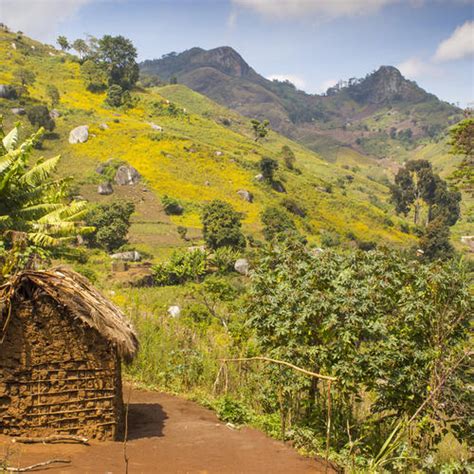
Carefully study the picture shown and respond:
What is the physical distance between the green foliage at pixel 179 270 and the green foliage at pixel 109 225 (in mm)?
5336

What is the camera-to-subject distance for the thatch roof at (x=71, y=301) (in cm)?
573

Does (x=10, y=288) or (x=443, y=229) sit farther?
(x=443, y=229)

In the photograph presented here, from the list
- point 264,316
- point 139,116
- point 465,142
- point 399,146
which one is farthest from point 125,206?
point 399,146

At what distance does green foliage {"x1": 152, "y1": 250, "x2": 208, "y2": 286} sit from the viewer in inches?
1118

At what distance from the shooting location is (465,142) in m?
22.4

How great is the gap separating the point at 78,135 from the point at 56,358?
5095cm

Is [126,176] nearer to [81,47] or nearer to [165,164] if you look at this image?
[165,164]

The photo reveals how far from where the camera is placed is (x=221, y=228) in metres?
33.6

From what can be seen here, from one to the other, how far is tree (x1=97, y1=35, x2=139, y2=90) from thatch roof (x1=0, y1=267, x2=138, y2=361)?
7235 centimetres

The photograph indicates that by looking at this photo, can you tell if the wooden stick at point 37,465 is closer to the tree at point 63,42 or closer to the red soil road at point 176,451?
the red soil road at point 176,451

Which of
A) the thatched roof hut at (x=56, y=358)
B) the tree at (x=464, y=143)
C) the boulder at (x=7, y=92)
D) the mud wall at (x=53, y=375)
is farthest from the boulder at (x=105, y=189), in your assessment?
the mud wall at (x=53, y=375)

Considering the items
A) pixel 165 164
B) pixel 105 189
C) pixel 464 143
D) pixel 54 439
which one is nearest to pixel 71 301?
pixel 54 439

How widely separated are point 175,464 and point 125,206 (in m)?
29.7

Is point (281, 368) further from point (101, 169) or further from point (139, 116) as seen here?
point (139, 116)
